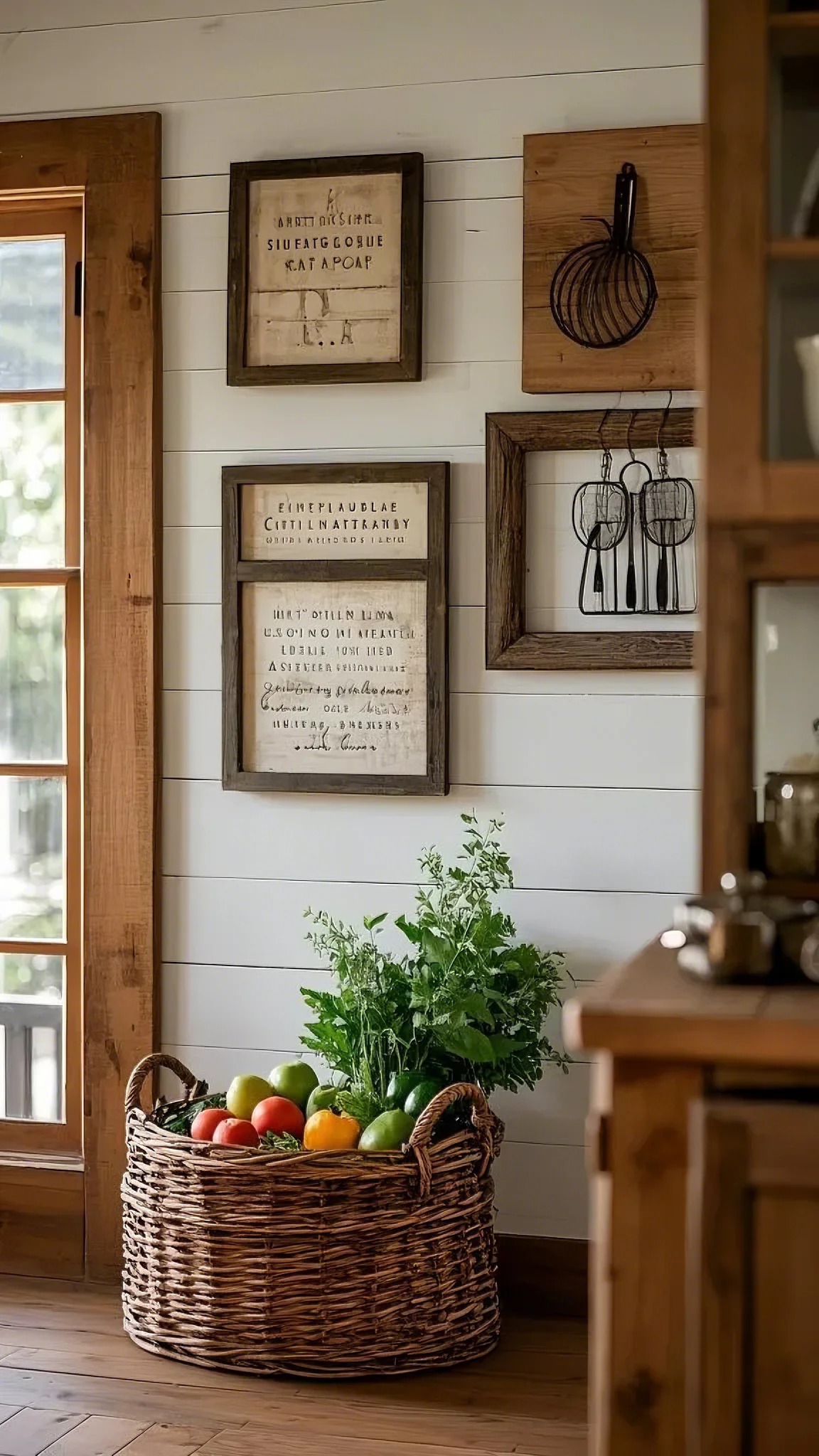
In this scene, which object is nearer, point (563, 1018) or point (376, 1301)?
point (376, 1301)

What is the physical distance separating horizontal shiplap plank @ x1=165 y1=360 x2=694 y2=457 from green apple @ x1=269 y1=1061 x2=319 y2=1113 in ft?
3.72

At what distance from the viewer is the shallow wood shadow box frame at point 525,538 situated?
2861 mm

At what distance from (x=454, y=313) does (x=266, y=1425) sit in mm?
1908

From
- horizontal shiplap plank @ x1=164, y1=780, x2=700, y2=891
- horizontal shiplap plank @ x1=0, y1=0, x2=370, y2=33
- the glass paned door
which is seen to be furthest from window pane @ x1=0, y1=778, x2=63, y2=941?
horizontal shiplap plank @ x1=0, y1=0, x2=370, y2=33

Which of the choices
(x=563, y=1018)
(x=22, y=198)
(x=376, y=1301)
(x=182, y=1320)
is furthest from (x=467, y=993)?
(x=22, y=198)

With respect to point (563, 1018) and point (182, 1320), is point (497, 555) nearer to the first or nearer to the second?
point (563, 1018)

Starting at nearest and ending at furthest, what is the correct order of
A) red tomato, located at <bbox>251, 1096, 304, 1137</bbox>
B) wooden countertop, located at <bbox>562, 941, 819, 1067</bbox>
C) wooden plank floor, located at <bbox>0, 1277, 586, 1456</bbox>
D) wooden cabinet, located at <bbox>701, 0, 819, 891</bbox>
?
wooden countertop, located at <bbox>562, 941, 819, 1067</bbox> < wooden cabinet, located at <bbox>701, 0, 819, 891</bbox> < wooden plank floor, located at <bbox>0, 1277, 586, 1456</bbox> < red tomato, located at <bbox>251, 1096, 304, 1137</bbox>

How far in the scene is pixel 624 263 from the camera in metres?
2.86

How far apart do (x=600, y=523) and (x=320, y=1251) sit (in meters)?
1.33

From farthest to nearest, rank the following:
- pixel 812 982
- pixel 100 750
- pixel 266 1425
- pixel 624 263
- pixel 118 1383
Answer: pixel 100 750, pixel 624 263, pixel 118 1383, pixel 266 1425, pixel 812 982

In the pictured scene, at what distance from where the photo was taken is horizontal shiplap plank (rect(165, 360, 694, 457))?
295cm

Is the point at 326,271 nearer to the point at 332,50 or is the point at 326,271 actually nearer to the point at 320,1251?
the point at 332,50

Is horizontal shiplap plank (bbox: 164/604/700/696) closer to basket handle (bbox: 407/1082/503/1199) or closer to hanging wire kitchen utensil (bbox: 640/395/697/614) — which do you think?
hanging wire kitchen utensil (bbox: 640/395/697/614)

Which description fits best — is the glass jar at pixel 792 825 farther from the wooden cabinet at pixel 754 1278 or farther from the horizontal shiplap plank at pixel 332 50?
Result: the horizontal shiplap plank at pixel 332 50
